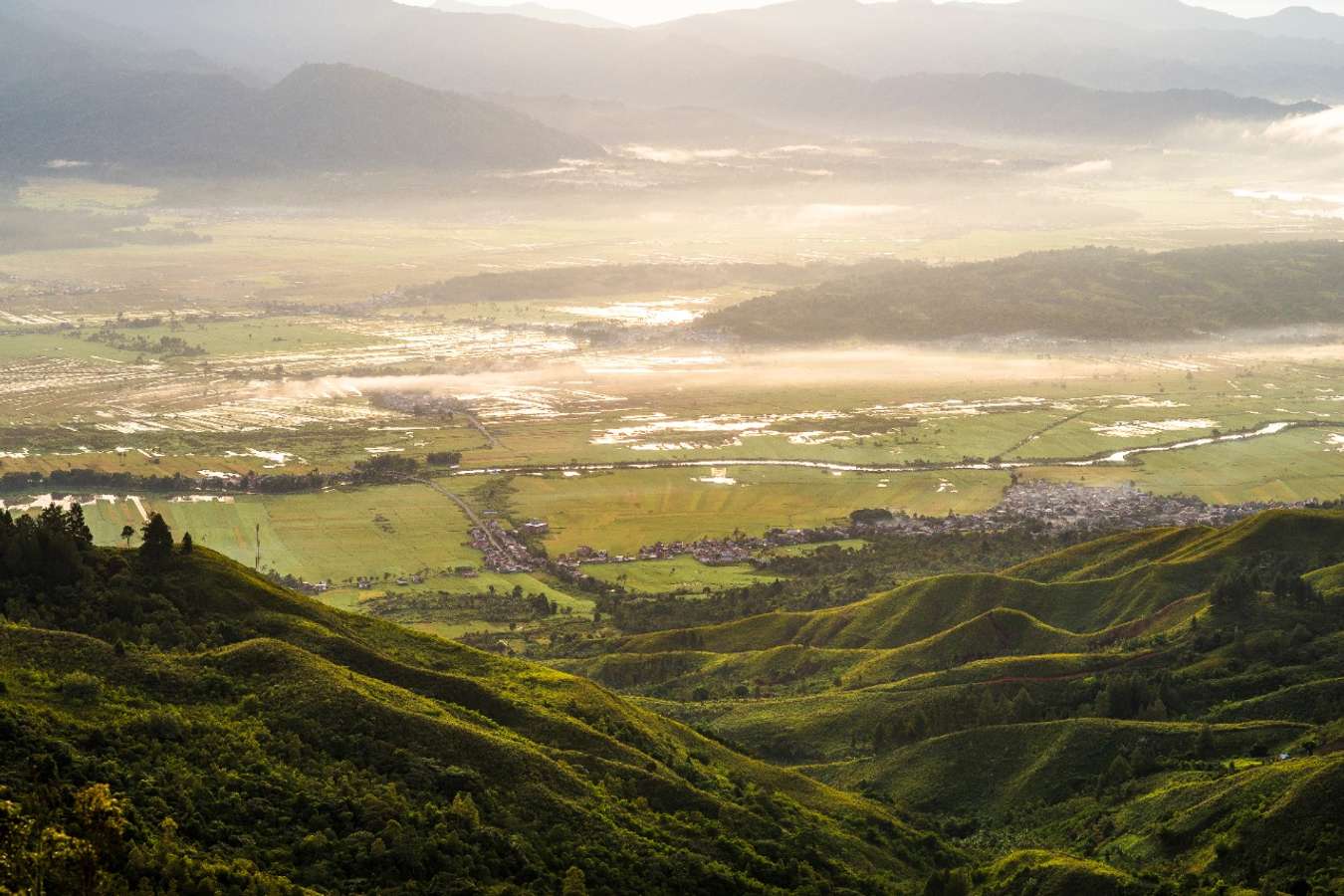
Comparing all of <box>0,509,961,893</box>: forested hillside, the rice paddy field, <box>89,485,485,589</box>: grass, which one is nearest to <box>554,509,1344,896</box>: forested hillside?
<box>0,509,961,893</box>: forested hillside

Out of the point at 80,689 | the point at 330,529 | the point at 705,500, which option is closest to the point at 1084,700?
the point at 80,689

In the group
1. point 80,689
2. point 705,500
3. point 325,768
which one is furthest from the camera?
point 705,500

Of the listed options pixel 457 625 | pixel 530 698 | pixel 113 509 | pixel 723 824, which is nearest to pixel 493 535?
pixel 457 625

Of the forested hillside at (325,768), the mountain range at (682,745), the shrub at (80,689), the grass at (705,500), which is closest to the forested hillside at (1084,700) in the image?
the mountain range at (682,745)

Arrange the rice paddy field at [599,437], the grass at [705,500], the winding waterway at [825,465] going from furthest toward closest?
the winding waterway at [825,465]
the grass at [705,500]
the rice paddy field at [599,437]

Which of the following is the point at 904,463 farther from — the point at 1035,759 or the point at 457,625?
the point at 1035,759

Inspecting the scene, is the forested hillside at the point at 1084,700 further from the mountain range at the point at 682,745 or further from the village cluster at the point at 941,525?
the village cluster at the point at 941,525

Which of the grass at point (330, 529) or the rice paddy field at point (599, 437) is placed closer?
the grass at point (330, 529)

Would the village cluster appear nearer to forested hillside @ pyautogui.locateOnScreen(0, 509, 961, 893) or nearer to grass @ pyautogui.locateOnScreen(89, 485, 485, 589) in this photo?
grass @ pyautogui.locateOnScreen(89, 485, 485, 589)

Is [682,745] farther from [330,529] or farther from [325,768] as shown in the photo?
[330,529]
